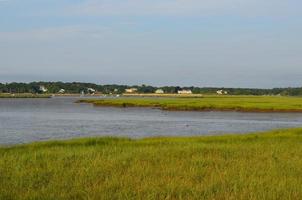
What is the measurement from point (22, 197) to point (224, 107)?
79.0 m

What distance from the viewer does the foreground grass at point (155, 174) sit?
10.5 metres

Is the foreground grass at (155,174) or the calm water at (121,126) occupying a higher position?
the foreground grass at (155,174)

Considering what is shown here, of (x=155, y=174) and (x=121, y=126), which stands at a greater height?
(x=155, y=174)

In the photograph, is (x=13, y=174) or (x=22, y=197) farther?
(x=13, y=174)

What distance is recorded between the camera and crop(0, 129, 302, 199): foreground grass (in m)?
10.5

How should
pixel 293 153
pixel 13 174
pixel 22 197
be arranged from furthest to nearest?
pixel 293 153, pixel 13 174, pixel 22 197

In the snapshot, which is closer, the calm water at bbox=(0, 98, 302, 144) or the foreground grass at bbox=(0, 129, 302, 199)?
the foreground grass at bbox=(0, 129, 302, 199)

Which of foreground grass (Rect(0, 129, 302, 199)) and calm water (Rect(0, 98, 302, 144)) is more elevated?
foreground grass (Rect(0, 129, 302, 199))

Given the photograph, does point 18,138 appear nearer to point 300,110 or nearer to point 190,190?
point 190,190

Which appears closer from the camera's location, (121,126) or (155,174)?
(155,174)

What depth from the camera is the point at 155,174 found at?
509 inches

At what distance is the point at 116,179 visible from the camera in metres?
12.1

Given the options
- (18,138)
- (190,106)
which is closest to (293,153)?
(18,138)

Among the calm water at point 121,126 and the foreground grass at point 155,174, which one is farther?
Answer: the calm water at point 121,126
